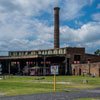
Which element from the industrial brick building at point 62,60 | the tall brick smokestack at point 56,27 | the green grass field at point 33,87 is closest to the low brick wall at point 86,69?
the industrial brick building at point 62,60

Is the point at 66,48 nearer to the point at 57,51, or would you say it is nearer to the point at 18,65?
the point at 57,51

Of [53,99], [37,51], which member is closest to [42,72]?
[37,51]

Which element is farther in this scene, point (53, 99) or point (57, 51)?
point (57, 51)

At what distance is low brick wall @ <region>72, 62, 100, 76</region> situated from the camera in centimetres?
5877

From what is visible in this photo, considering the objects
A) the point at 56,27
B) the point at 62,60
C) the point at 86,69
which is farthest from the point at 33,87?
the point at 56,27

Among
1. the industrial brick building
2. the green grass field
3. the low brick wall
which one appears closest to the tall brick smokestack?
the industrial brick building

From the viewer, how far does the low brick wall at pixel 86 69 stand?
58.8 m

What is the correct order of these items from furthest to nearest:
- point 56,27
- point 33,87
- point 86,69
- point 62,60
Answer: point 56,27 < point 62,60 < point 86,69 < point 33,87

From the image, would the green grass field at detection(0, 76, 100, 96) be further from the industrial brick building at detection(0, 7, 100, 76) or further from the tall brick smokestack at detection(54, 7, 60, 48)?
the tall brick smokestack at detection(54, 7, 60, 48)

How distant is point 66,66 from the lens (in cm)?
7225

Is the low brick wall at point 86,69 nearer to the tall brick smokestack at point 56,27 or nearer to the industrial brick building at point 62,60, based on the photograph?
the industrial brick building at point 62,60

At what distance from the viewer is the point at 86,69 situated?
6334cm

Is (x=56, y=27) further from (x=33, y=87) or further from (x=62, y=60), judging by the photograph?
(x=33, y=87)

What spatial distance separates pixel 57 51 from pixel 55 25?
1089 cm
